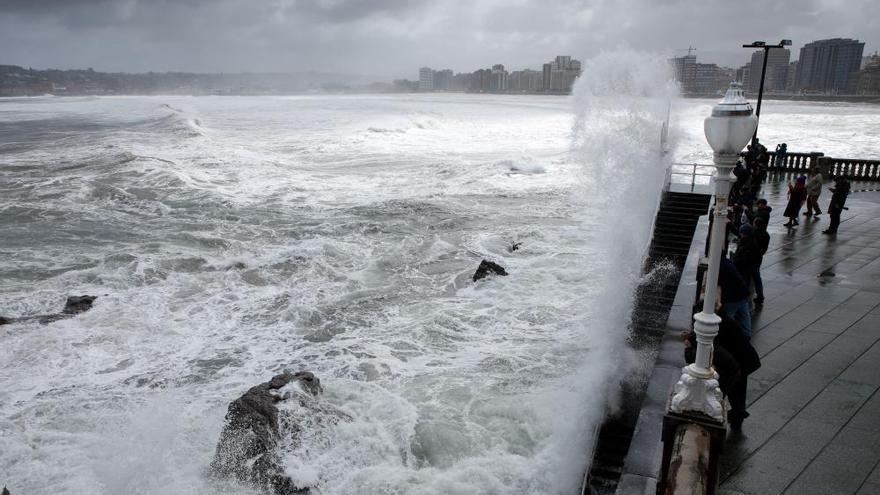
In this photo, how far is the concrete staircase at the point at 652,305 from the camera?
6785mm

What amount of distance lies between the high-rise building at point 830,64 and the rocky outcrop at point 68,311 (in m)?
163

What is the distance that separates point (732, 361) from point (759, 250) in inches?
134

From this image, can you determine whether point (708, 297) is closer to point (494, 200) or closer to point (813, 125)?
point (494, 200)

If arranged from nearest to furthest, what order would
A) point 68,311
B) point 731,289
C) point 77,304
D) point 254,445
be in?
point 731,289
point 254,445
point 68,311
point 77,304

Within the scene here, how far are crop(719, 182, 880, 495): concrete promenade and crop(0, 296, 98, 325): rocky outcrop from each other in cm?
1204

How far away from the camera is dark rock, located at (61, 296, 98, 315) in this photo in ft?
40.1

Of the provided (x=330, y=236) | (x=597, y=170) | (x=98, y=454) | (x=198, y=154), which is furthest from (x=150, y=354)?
(x=198, y=154)

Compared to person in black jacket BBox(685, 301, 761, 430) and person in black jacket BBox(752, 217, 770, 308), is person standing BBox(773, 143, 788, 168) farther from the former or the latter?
person in black jacket BBox(685, 301, 761, 430)

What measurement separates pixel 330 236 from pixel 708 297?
1571cm

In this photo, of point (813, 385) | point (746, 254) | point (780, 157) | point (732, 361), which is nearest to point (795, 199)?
point (746, 254)

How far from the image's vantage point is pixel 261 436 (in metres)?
7.71

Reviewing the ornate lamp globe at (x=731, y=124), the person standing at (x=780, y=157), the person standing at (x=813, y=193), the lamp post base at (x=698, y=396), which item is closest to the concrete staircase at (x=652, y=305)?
the person standing at (x=813, y=193)

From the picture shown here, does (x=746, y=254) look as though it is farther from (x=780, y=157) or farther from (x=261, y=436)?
(x=780, y=157)

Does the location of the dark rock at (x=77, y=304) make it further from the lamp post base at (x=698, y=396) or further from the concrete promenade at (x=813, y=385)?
the concrete promenade at (x=813, y=385)
